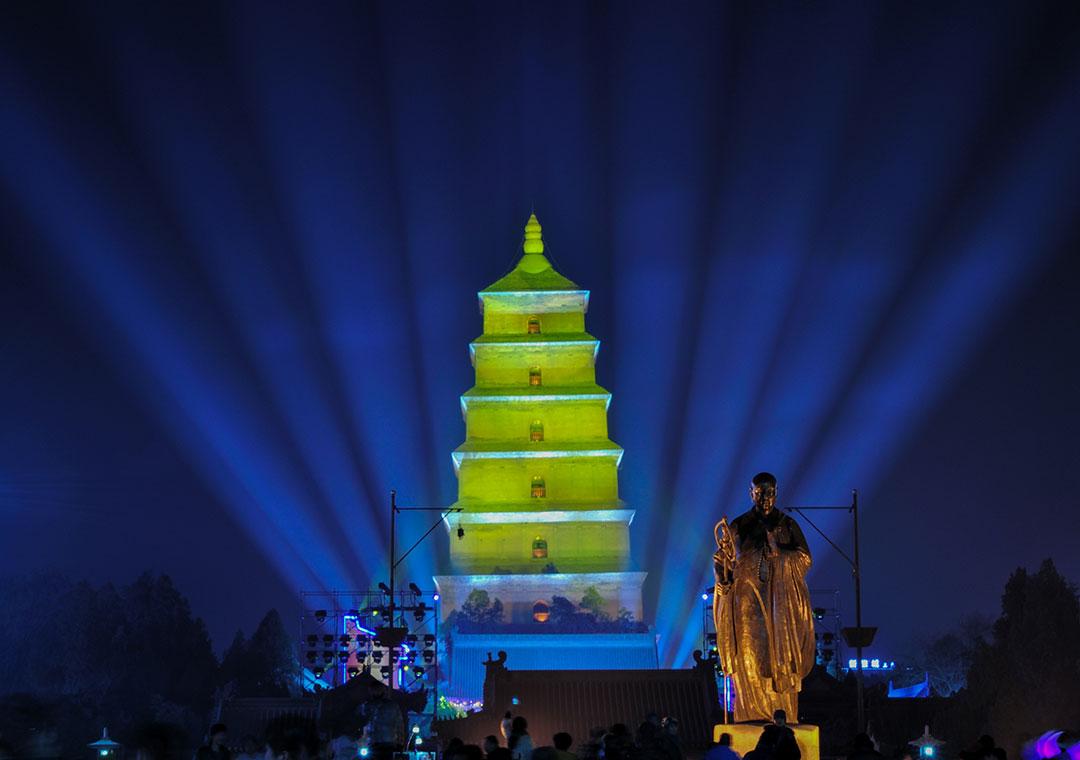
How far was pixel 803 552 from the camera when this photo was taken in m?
14.0

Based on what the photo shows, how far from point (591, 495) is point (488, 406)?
4852 mm

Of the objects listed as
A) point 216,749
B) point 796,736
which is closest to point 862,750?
point 796,736

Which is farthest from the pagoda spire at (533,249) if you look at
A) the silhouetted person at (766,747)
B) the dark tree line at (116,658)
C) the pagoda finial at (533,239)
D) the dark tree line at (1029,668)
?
the silhouetted person at (766,747)

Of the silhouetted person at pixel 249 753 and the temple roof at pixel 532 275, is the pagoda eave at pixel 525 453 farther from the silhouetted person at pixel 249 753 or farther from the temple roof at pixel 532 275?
the silhouetted person at pixel 249 753

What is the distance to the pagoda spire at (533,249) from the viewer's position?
53406 mm

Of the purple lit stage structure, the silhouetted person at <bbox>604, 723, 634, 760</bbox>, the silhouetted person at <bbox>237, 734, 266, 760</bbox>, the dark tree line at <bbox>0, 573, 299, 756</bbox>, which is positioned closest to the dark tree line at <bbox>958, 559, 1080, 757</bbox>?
the purple lit stage structure

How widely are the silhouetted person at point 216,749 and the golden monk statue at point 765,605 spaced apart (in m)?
4.98

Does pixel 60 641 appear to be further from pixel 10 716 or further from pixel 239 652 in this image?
pixel 10 716

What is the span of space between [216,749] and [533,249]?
1667 inches

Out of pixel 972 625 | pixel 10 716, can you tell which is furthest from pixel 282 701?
pixel 972 625

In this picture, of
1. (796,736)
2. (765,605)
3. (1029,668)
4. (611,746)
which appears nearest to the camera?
(611,746)

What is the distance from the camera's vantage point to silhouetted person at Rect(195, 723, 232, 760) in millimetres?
11992

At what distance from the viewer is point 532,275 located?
52719 mm

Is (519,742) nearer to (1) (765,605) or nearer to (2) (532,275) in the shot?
(1) (765,605)
